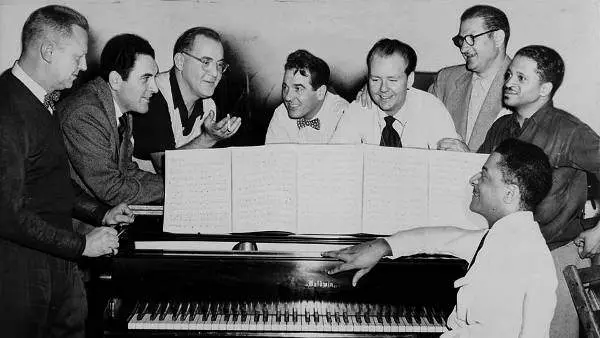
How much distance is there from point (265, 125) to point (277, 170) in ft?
1.74

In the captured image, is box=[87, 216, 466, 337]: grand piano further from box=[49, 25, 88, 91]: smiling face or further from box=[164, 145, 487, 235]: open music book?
box=[49, 25, 88, 91]: smiling face

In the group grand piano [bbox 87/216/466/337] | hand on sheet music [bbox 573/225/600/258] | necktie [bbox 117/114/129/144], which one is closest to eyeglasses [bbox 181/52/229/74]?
necktie [bbox 117/114/129/144]

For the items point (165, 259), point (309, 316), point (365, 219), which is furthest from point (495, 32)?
point (165, 259)

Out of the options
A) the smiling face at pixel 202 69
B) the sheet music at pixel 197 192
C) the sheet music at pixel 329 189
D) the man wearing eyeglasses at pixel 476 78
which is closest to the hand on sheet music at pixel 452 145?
the man wearing eyeglasses at pixel 476 78

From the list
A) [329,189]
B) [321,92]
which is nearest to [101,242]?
[329,189]

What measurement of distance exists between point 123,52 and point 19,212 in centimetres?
120

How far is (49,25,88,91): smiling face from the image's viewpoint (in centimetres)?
284

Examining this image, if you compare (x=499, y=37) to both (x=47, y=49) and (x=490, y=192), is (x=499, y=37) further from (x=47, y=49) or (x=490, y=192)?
(x=47, y=49)

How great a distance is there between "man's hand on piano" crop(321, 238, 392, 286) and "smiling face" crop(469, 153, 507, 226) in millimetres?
477

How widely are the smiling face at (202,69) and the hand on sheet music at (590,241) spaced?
2233mm

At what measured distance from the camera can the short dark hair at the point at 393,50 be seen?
331 centimetres

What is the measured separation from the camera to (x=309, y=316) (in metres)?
2.72

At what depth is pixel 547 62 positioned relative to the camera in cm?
328

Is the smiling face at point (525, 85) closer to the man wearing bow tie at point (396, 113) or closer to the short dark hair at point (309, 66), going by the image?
the man wearing bow tie at point (396, 113)
